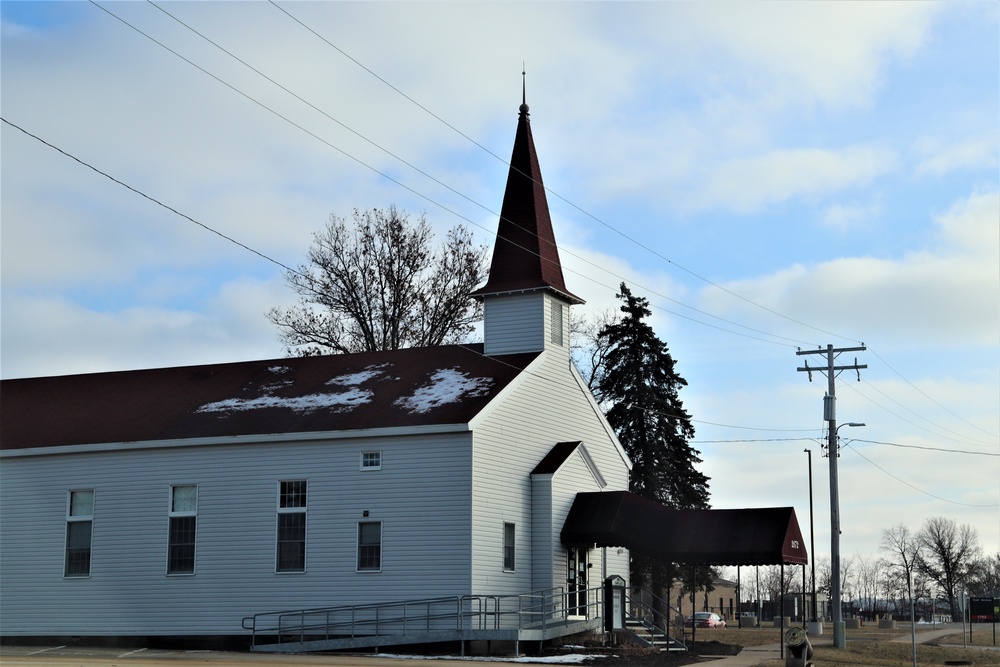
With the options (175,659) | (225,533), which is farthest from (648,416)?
(175,659)

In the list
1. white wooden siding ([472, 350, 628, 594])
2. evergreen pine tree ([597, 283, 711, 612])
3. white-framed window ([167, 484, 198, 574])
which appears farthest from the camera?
evergreen pine tree ([597, 283, 711, 612])

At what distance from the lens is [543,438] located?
36.8 metres

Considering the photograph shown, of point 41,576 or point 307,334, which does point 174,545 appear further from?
point 307,334

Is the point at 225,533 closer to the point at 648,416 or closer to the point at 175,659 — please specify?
the point at 175,659

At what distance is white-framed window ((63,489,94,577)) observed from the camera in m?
36.8

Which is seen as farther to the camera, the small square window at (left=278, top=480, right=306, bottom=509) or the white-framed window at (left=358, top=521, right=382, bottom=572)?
the small square window at (left=278, top=480, right=306, bottom=509)

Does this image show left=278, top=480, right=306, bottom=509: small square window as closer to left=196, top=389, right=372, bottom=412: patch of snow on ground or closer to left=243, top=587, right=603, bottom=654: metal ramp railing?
left=196, top=389, right=372, bottom=412: patch of snow on ground

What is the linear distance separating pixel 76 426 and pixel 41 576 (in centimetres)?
480

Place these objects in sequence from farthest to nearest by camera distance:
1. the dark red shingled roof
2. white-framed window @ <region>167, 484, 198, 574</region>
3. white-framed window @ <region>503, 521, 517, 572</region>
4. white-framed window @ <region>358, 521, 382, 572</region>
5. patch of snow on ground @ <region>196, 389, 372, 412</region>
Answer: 1. patch of snow on ground @ <region>196, 389, 372, 412</region>
2. white-framed window @ <region>167, 484, 198, 574</region>
3. the dark red shingled roof
4. white-framed window @ <region>503, 521, 517, 572</region>
5. white-framed window @ <region>358, 521, 382, 572</region>

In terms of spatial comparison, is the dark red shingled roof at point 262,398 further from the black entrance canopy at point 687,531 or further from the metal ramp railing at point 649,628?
the metal ramp railing at point 649,628

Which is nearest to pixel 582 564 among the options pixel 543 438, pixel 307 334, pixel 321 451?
pixel 543 438

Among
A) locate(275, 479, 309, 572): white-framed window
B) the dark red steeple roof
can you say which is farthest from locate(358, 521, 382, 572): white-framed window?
the dark red steeple roof

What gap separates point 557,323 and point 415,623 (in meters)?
11.3

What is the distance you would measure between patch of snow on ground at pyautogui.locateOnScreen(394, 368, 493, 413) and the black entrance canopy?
475 cm
